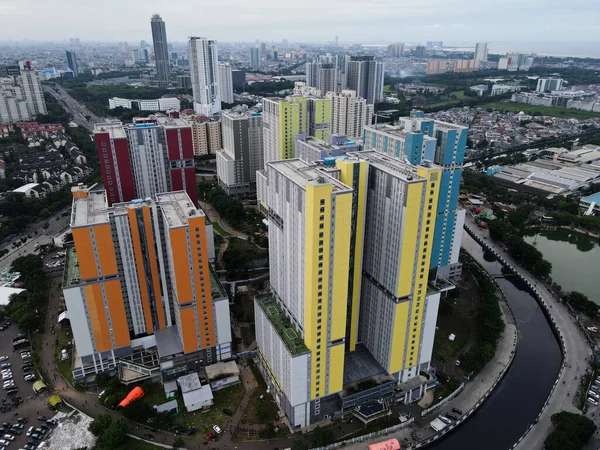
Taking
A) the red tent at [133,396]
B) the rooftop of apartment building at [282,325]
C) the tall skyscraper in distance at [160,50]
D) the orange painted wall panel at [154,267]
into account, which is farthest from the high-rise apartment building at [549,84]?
the red tent at [133,396]

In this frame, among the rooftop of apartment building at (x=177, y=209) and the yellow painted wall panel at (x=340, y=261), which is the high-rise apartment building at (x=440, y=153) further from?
the rooftop of apartment building at (x=177, y=209)

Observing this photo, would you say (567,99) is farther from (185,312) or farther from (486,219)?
(185,312)

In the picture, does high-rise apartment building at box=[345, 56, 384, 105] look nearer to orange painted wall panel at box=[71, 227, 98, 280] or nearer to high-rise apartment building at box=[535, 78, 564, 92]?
high-rise apartment building at box=[535, 78, 564, 92]

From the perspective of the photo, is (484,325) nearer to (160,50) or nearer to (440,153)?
(440,153)

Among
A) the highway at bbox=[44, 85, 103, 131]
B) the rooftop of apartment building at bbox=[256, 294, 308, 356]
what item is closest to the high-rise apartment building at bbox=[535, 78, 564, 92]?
the highway at bbox=[44, 85, 103, 131]

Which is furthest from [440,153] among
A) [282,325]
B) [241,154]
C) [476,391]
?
[241,154]
